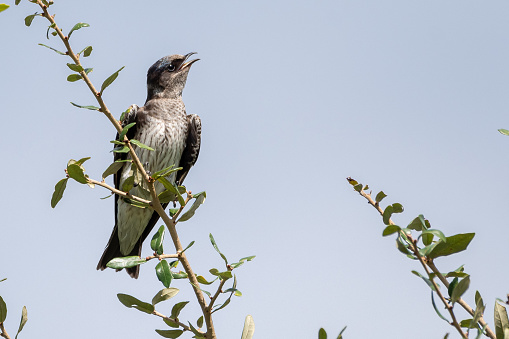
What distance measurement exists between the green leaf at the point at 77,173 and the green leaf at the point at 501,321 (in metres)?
2.14

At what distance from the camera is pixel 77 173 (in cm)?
363

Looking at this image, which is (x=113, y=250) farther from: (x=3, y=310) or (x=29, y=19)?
(x=3, y=310)

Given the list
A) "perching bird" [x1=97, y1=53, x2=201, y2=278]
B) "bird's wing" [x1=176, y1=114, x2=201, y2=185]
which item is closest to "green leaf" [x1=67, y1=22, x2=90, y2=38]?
"perching bird" [x1=97, y1=53, x2=201, y2=278]

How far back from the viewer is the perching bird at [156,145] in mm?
8008

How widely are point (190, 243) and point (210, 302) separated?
14.3 inches

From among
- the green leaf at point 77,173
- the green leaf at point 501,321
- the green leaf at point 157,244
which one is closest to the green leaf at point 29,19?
the green leaf at point 77,173

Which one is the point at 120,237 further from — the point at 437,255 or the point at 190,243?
the point at 437,255

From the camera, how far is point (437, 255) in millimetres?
2359

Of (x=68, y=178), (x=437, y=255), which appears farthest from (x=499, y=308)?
(x=68, y=178)

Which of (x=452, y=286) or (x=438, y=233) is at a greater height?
(x=438, y=233)

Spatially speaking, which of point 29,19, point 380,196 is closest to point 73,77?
point 29,19

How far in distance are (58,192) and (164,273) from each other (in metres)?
0.90

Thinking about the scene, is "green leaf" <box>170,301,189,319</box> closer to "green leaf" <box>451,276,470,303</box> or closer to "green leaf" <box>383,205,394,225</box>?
"green leaf" <box>383,205,394,225</box>

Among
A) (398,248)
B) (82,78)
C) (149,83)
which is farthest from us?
(149,83)
